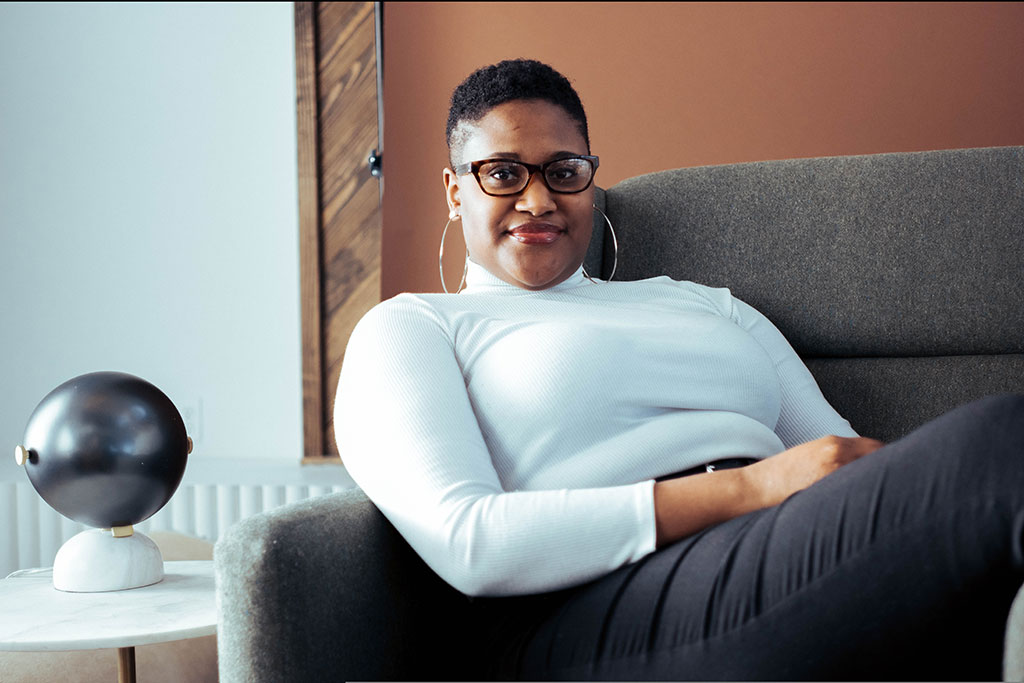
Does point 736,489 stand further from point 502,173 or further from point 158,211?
point 158,211

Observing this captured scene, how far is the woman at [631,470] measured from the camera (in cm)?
69

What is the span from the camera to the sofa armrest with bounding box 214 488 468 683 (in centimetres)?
78

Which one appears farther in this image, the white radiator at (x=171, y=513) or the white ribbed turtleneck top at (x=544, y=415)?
the white radiator at (x=171, y=513)

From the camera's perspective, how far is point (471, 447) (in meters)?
0.94

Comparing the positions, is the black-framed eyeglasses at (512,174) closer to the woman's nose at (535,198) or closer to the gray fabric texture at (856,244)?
the woman's nose at (535,198)

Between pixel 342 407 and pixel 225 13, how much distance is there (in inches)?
64.8

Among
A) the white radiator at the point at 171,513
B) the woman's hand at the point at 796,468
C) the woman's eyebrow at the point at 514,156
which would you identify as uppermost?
the woman's eyebrow at the point at 514,156

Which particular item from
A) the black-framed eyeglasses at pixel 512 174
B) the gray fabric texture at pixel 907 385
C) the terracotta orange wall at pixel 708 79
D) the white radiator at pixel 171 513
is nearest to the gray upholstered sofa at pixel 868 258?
the gray fabric texture at pixel 907 385

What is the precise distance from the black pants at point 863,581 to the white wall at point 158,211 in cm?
166

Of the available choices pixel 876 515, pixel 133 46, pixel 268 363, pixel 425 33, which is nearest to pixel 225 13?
pixel 133 46

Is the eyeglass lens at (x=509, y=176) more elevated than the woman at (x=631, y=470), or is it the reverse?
the eyeglass lens at (x=509, y=176)

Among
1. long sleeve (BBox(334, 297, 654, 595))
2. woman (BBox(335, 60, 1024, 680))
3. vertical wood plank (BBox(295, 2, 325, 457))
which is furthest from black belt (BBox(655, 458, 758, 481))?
vertical wood plank (BBox(295, 2, 325, 457))

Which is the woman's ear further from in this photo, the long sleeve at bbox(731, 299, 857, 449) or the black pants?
the black pants

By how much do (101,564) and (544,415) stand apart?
0.62 meters
